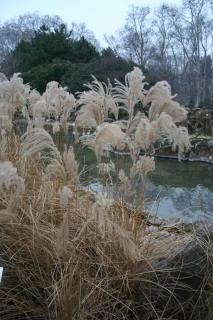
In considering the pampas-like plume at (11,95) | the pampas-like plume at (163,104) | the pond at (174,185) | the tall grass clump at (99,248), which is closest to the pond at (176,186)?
the pond at (174,185)

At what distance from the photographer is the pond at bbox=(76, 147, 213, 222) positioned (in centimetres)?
423

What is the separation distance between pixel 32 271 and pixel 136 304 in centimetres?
52

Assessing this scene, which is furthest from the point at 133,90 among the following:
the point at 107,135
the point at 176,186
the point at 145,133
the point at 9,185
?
the point at 176,186

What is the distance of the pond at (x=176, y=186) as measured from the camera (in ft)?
13.9

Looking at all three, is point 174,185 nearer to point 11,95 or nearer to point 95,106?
point 11,95

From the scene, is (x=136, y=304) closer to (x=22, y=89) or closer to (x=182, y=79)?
(x=22, y=89)

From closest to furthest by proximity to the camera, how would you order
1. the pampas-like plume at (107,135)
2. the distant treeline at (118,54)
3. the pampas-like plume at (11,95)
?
the pampas-like plume at (107,135)
the pampas-like plume at (11,95)
the distant treeline at (118,54)

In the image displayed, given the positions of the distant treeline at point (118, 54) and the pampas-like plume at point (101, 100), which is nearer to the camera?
the pampas-like plume at point (101, 100)

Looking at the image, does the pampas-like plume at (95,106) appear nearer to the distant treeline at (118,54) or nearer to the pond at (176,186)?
the pond at (176,186)

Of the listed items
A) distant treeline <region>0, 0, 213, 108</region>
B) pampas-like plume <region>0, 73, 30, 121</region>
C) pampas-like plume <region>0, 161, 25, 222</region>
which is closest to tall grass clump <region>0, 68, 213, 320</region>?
pampas-like plume <region>0, 161, 25, 222</region>

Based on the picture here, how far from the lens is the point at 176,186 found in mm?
7305

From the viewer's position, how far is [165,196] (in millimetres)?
6289

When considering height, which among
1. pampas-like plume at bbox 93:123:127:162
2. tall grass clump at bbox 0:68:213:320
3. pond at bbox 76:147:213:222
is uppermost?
pampas-like plume at bbox 93:123:127:162

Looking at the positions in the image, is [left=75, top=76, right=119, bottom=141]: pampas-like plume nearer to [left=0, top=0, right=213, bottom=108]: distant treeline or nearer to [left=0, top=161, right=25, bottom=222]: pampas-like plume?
[left=0, top=161, right=25, bottom=222]: pampas-like plume
